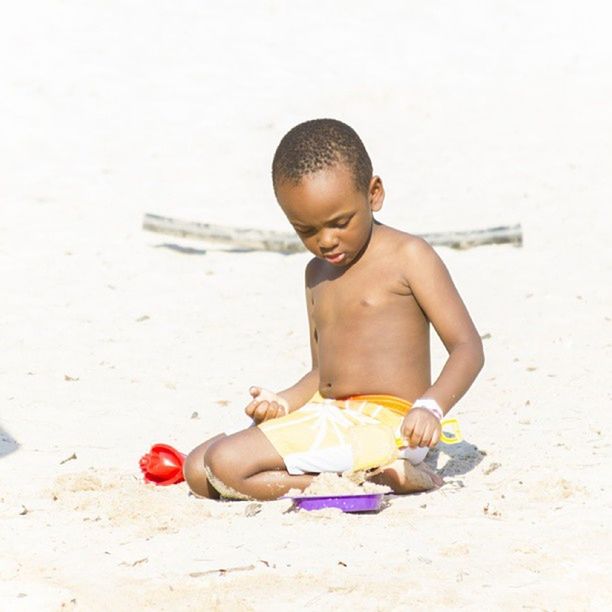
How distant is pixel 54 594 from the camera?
339 cm

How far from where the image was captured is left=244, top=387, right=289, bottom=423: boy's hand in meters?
4.59

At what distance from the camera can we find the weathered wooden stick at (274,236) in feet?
27.9

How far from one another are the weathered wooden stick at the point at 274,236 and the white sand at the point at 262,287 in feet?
0.31

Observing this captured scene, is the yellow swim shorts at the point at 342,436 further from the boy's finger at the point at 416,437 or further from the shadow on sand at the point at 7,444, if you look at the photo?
the shadow on sand at the point at 7,444

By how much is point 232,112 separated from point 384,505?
28.4 feet

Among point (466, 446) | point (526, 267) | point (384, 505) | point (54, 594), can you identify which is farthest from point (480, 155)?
point (54, 594)

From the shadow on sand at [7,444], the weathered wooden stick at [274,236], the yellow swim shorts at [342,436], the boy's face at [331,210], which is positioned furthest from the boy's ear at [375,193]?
the weathered wooden stick at [274,236]

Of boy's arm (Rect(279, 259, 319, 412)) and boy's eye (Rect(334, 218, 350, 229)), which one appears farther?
boy's arm (Rect(279, 259, 319, 412))

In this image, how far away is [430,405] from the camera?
4.15 m

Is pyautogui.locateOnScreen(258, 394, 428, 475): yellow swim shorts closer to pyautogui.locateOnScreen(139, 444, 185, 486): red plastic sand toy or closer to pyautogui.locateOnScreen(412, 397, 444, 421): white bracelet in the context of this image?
pyautogui.locateOnScreen(412, 397, 444, 421): white bracelet

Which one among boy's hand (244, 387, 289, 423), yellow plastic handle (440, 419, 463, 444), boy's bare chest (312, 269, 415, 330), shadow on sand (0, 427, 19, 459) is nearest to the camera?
yellow plastic handle (440, 419, 463, 444)

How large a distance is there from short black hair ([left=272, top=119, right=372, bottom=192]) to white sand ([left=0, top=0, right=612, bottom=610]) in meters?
1.03

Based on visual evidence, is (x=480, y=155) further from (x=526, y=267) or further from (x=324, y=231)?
(x=324, y=231)

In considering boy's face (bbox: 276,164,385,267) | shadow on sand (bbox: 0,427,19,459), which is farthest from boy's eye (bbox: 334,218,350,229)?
shadow on sand (bbox: 0,427,19,459)
